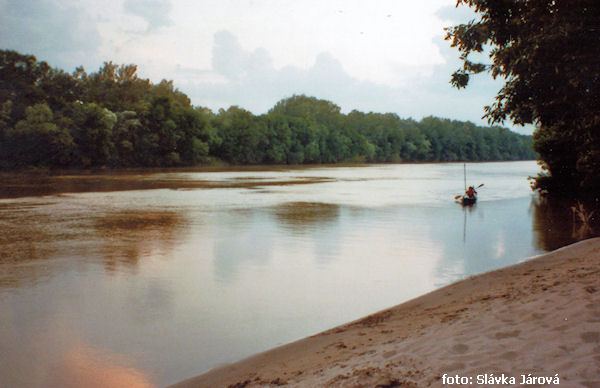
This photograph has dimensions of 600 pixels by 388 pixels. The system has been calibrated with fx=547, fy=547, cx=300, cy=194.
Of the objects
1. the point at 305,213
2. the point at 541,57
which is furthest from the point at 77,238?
the point at 541,57

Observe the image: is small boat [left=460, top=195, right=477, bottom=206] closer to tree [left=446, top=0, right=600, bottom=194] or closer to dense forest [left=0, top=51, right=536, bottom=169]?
tree [left=446, top=0, right=600, bottom=194]

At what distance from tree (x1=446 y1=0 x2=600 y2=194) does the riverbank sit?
12.8 ft

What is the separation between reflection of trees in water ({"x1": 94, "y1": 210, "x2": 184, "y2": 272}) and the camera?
12633 mm

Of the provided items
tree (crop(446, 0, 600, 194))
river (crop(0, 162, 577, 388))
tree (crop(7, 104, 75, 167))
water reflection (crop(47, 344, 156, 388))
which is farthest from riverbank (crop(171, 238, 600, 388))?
tree (crop(7, 104, 75, 167))

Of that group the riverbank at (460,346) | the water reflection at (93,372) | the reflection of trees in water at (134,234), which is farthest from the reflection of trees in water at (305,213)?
the water reflection at (93,372)

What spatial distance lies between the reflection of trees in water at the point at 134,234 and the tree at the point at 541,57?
8958 millimetres

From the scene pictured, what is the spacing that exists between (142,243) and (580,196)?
24229 mm

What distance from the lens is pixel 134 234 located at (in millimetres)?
16188

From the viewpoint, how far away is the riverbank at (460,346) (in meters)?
4.58

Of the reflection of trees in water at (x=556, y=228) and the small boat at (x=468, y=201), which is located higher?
the small boat at (x=468, y=201)

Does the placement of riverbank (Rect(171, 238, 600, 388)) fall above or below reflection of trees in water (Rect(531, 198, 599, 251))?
above

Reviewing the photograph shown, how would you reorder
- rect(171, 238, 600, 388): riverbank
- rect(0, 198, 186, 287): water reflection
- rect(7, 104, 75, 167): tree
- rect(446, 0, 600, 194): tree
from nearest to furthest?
rect(171, 238, 600, 388): riverbank < rect(446, 0, 600, 194): tree < rect(0, 198, 186, 287): water reflection < rect(7, 104, 75, 167): tree

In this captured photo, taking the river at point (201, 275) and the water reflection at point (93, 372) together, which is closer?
the water reflection at point (93, 372)

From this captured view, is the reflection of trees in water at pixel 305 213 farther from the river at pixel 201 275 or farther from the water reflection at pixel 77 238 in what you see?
the water reflection at pixel 77 238
